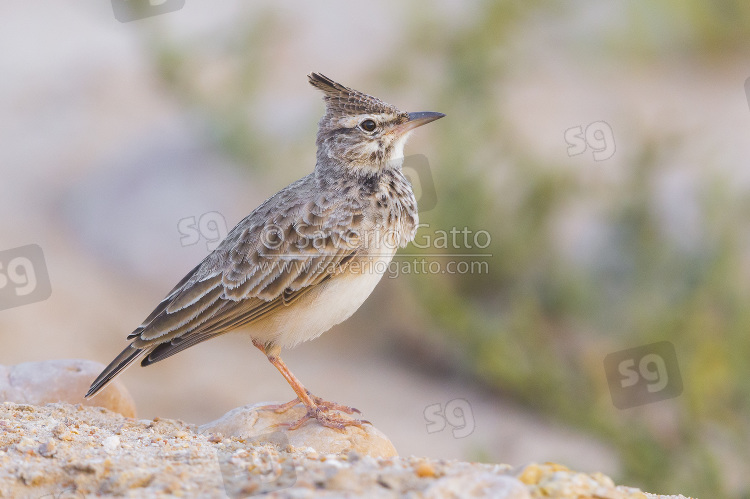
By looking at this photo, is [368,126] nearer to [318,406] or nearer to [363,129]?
[363,129]

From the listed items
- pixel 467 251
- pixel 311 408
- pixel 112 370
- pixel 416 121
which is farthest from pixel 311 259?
pixel 467 251

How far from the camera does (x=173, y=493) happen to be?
3311mm

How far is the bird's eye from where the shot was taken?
5.36 metres

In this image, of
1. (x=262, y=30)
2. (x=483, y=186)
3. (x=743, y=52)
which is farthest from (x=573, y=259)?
(x=743, y=52)

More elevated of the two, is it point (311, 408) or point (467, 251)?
point (467, 251)

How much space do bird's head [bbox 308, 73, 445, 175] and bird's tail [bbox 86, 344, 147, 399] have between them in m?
1.67

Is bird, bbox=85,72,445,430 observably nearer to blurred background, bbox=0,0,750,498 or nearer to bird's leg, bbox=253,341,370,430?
bird's leg, bbox=253,341,370,430

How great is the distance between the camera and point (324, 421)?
16.3 feet

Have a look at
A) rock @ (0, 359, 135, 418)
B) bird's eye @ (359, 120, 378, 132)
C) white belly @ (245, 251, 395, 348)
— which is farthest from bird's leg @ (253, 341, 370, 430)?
bird's eye @ (359, 120, 378, 132)

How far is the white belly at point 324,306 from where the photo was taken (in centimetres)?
498

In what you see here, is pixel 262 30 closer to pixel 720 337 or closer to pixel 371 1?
pixel 720 337

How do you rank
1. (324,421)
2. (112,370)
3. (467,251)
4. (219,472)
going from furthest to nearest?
(467,251) → (324,421) → (112,370) → (219,472)

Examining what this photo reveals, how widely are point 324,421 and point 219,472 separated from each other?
1.38 meters

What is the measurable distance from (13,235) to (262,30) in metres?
4.32
